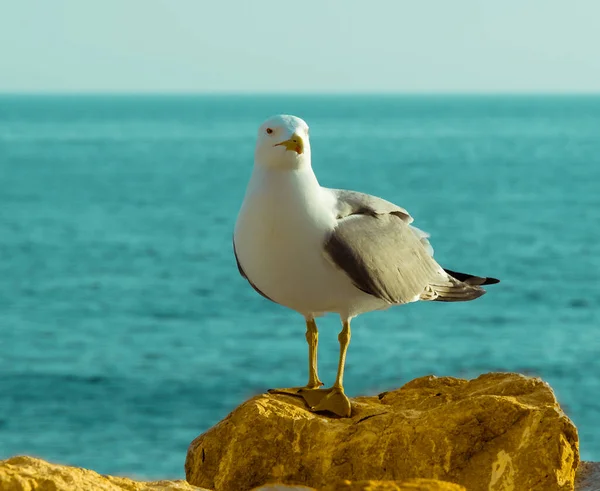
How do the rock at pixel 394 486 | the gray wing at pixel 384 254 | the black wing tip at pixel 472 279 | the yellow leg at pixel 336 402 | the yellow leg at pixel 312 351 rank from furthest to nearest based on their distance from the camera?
the black wing tip at pixel 472 279, the yellow leg at pixel 312 351, the yellow leg at pixel 336 402, the gray wing at pixel 384 254, the rock at pixel 394 486

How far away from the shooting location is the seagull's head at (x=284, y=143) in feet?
21.8

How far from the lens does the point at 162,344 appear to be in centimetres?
2714

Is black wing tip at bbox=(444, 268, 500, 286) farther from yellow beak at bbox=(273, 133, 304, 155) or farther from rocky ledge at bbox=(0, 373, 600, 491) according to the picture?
yellow beak at bbox=(273, 133, 304, 155)

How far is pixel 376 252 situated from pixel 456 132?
441 feet

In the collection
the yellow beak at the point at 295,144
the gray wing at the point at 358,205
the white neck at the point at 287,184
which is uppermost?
the yellow beak at the point at 295,144

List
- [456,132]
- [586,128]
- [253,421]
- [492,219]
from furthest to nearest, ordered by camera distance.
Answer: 1. [586,128]
2. [456,132]
3. [492,219]
4. [253,421]

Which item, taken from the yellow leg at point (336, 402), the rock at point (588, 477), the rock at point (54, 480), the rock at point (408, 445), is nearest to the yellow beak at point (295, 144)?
the yellow leg at point (336, 402)

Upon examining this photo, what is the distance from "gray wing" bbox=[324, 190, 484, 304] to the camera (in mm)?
6824

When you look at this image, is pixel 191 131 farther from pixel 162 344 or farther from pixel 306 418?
pixel 306 418

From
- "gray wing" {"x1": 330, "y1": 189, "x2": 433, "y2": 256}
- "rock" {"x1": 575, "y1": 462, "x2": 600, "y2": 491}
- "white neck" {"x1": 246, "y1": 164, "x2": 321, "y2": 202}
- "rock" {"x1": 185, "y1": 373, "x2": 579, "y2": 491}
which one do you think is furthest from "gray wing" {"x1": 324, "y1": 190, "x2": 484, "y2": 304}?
"rock" {"x1": 575, "y1": 462, "x2": 600, "y2": 491}

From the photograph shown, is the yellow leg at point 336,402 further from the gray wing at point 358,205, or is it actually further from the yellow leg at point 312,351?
the gray wing at point 358,205

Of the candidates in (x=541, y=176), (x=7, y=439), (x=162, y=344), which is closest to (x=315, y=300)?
(x=7, y=439)

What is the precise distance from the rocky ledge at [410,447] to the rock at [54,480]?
0.72 m

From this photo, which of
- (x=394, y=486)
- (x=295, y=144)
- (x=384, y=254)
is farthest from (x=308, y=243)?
(x=394, y=486)
